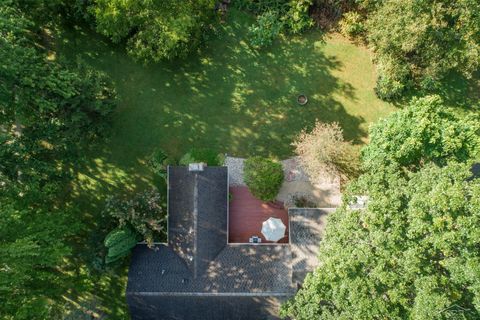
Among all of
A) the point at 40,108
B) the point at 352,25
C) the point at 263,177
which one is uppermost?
the point at 352,25

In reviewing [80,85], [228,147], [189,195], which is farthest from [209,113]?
[80,85]

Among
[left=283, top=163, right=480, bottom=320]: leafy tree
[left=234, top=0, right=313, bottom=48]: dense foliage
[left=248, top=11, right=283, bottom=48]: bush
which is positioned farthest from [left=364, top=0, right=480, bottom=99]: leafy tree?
[left=283, top=163, right=480, bottom=320]: leafy tree

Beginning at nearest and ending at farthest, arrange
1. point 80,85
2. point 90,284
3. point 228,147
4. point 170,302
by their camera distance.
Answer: point 80,85 < point 170,302 < point 90,284 < point 228,147

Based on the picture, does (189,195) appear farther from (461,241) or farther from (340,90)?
(461,241)

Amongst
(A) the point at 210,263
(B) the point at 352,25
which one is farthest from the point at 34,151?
(B) the point at 352,25

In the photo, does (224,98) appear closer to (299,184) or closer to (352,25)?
(299,184)
